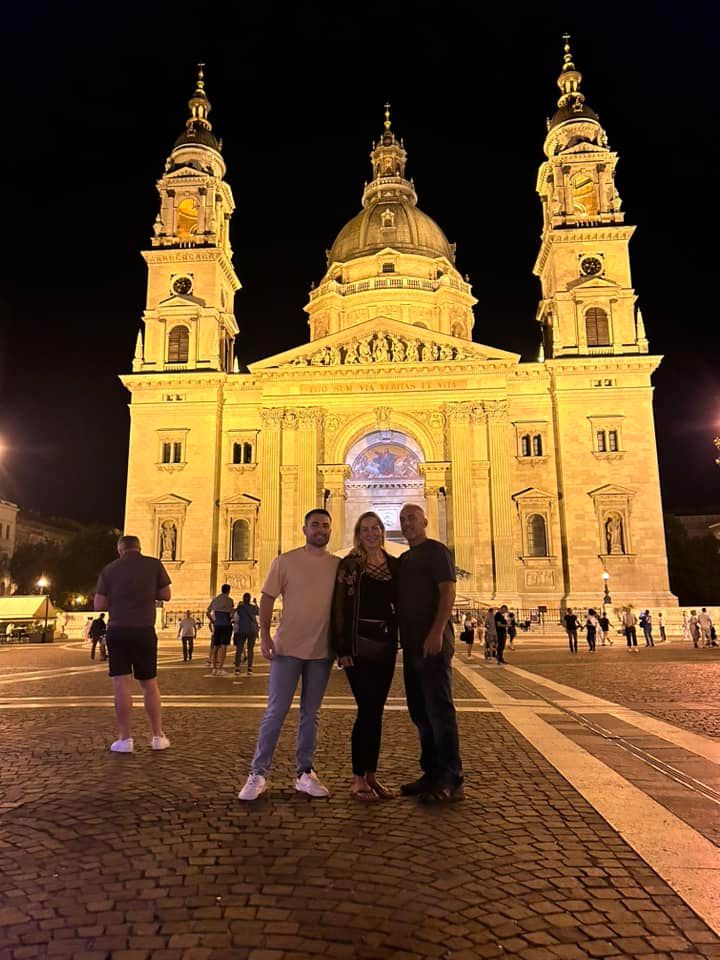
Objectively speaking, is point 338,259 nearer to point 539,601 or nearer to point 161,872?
point 539,601

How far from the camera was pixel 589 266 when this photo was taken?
45719 mm

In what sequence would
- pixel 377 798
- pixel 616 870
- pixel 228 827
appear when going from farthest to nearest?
pixel 377 798
pixel 228 827
pixel 616 870

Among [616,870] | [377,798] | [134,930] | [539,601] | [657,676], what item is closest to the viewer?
[134,930]

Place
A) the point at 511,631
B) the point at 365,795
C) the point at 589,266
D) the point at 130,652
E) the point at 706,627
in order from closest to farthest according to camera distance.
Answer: the point at 365,795 < the point at 130,652 < the point at 511,631 < the point at 706,627 < the point at 589,266

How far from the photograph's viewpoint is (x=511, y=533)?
136ft

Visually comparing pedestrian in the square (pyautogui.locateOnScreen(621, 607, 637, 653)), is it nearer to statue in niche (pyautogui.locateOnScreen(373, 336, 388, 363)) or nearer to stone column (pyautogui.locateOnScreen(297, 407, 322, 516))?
stone column (pyautogui.locateOnScreen(297, 407, 322, 516))

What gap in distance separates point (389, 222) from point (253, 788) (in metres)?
57.7

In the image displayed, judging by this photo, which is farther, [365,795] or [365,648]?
[365,648]

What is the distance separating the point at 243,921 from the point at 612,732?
561cm

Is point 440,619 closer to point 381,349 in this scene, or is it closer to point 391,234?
point 381,349

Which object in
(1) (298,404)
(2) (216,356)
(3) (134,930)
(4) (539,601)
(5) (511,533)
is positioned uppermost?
(2) (216,356)

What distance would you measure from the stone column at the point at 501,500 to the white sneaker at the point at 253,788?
3543 cm

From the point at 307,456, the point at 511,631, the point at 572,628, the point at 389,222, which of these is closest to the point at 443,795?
the point at 572,628

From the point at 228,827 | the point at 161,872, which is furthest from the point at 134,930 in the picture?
the point at 228,827
